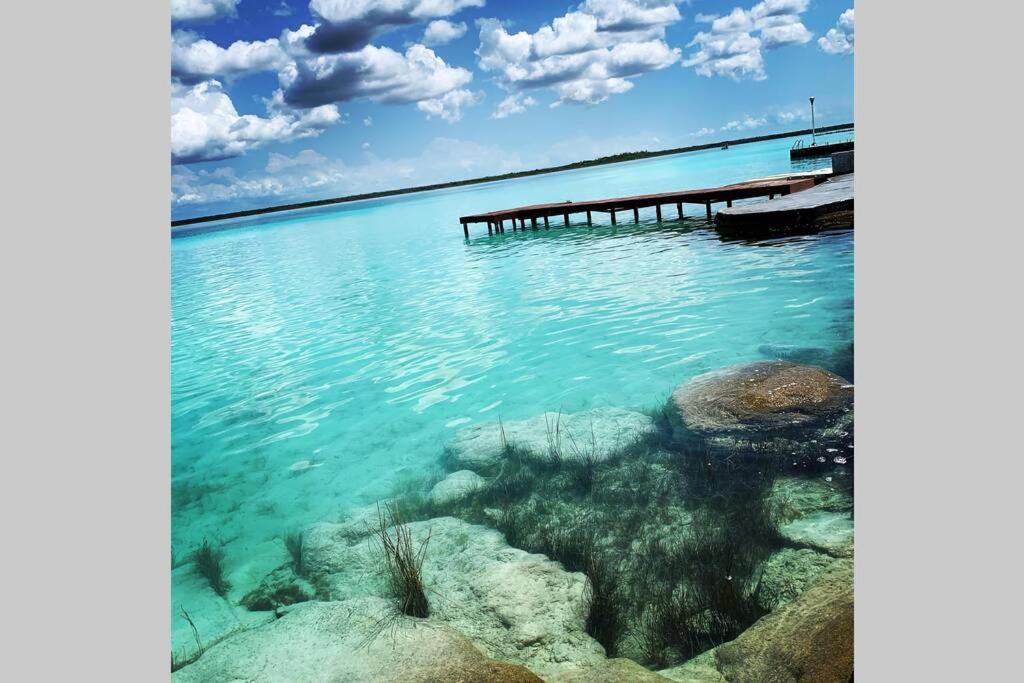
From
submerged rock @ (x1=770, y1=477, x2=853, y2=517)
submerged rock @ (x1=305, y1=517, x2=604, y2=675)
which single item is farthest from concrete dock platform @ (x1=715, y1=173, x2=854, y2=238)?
submerged rock @ (x1=305, y1=517, x2=604, y2=675)

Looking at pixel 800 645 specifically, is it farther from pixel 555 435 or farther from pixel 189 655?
pixel 189 655

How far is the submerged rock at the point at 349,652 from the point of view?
3031 mm

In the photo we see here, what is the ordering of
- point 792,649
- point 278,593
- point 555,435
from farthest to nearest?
point 555,435
point 278,593
point 792,649

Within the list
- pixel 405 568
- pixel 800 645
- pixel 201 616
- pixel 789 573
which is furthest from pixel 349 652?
pixel 789 573

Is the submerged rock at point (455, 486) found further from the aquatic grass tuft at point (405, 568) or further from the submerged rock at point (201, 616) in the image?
the submerged rock at point (201, 616)

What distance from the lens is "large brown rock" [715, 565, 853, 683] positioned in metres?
2.88

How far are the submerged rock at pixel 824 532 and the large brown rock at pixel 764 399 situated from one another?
113 centimetres

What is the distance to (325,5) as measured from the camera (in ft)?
31.5

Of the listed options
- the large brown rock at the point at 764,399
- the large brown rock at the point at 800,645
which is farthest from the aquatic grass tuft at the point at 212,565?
the large brown rock at the point at 764,399

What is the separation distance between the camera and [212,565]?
479cm

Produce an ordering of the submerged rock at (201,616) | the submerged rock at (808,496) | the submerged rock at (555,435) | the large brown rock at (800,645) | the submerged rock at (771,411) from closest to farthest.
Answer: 1. the large brown rock at (800,645)
2. the submerged rock at (201,616)
3. the submerged rock at (808,496)
4. the submerged rock at (771,411)
5. the submerged rock at (555,435)

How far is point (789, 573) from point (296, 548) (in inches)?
135

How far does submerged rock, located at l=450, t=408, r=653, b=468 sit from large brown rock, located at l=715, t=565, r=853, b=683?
2141 mm

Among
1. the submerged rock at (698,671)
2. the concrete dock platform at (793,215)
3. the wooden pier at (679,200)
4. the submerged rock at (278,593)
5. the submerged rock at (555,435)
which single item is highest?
the wooden pier at (679,200)
